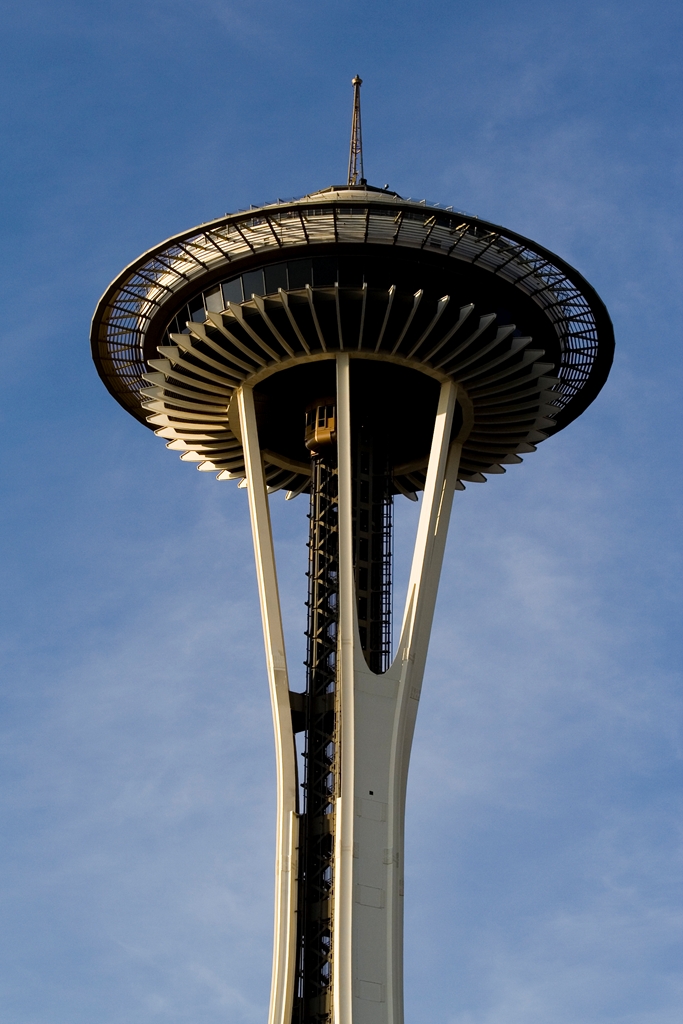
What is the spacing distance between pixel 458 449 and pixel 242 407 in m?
8.99

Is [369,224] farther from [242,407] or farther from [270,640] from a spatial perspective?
[270,640]

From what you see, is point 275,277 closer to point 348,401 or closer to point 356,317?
point 356,317

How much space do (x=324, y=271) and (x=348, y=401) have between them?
485 cm

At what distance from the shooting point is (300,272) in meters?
78.9

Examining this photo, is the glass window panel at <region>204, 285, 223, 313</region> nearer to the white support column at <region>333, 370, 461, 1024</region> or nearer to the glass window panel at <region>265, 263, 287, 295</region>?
the glass window panel at <region>265, 263, 287, 295</region>

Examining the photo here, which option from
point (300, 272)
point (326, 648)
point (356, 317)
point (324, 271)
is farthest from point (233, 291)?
point (326, 648)

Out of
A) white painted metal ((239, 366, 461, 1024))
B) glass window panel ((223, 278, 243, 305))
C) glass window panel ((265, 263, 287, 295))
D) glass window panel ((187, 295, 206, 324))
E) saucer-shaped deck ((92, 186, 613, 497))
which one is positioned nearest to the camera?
white painted metal ((239, 366, 461, 1024))

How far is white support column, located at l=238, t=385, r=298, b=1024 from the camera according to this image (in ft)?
240

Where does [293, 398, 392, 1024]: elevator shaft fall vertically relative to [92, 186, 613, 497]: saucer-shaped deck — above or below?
below

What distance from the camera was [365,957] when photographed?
2837 inches

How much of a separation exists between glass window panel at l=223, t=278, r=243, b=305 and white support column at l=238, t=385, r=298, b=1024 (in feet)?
12.6

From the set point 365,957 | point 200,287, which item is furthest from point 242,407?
point 365,957

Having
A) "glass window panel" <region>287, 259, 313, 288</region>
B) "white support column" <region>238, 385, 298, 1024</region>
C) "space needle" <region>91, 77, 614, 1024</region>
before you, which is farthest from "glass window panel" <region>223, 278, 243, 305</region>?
"white support column" <region>238, 385, 298, 1024</region>

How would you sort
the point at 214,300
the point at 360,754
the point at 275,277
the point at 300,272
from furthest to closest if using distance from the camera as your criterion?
1. the point at 214,300
2. the point at 275,277
3. the point at 300,272
4. the point at 360,754
